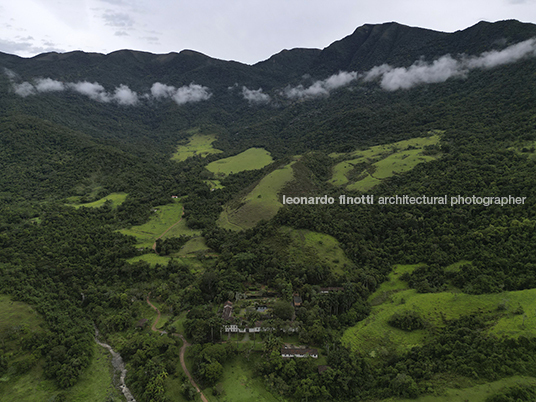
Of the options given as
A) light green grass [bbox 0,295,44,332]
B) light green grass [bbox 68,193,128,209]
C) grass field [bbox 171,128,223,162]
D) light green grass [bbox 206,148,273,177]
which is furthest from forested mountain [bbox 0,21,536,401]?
grass field [bbox 171,128,223,162]

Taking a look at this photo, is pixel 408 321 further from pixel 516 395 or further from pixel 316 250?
pixel 316 250

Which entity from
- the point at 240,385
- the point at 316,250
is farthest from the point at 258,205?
the point at 240,385

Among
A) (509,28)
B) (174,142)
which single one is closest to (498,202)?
(509,28)

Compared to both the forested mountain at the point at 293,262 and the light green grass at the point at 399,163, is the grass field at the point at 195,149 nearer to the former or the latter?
the forested mountain at the point at 293,262

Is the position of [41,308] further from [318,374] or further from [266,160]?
[266,160]

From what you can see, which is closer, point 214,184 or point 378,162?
point 378,162

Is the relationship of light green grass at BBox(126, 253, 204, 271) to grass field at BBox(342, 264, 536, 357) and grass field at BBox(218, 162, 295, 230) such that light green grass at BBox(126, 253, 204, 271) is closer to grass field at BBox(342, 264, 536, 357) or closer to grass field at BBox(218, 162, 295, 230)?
grass field at BBox(218, 162, 295, 230)
